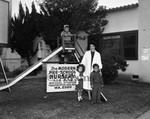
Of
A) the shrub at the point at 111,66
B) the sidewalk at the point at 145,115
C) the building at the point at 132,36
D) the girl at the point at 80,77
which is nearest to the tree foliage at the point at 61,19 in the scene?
the building at the point at 132,36

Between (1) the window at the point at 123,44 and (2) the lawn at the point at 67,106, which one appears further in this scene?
(1) the window at the point at 123,44

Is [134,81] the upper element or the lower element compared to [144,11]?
lower

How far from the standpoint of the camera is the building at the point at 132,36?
1023 centimetres

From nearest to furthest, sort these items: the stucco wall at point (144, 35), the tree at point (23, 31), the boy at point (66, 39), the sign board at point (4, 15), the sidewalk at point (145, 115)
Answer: the sidewalk at point (145, 115) < the boy at point (66, 39) < the sign board at point (4, 15) < the stucco wall at point (144, 35) < the tree at point (23, 31)

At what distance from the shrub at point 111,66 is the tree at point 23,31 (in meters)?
5.53

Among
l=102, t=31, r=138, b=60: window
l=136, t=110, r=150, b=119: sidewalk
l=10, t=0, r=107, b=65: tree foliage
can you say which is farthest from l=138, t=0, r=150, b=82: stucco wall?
l=136, t=110, r=150, b=119: sidewalk

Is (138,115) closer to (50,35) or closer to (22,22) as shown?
(50,35)

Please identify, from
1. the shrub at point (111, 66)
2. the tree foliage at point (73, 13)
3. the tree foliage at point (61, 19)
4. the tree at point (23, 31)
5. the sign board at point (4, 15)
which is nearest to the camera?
the sign board at point (4, 15)

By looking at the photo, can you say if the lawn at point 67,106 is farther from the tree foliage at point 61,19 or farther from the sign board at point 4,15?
the tree foliage at point 61,19

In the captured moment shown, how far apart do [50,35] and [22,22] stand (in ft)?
10.3

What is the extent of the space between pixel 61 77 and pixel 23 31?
7.24 metres

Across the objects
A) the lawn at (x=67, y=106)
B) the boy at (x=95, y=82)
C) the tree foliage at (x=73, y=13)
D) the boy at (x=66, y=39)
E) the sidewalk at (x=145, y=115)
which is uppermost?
the tree foliage at (x=73, y=13)

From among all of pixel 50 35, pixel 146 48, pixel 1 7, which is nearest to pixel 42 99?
pixel 1 7

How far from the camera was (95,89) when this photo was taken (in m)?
6.36
